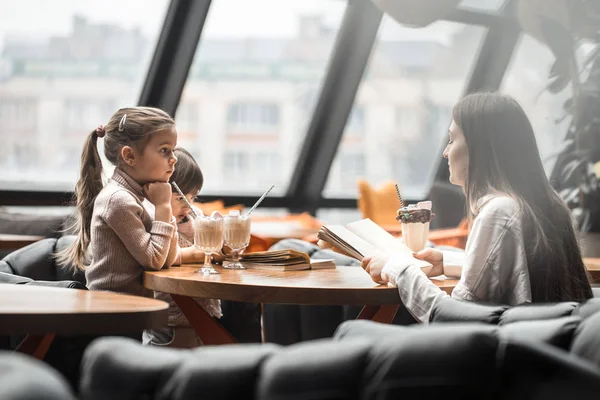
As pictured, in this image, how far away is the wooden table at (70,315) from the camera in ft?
5.01

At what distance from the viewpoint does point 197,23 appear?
235 inches

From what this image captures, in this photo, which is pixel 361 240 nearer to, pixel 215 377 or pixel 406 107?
pixel 215 377

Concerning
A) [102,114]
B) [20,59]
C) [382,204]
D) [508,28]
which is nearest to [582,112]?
[382,204]

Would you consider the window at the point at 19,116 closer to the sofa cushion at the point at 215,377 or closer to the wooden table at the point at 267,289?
the wooden table at the point at 267,289

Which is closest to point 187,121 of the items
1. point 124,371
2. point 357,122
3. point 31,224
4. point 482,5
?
point 357,122

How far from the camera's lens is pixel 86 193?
2689 mm

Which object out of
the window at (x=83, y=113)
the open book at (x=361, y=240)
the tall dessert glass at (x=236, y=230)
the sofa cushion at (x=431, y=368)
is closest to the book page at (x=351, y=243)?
the open book at (x=361, y=240)

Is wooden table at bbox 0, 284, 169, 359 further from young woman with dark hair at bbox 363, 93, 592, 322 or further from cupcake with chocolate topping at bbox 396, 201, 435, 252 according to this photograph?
cupcake with chocolate topping at bbox 396, 201, 435, 252

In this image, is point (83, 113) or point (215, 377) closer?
point (215, 377)

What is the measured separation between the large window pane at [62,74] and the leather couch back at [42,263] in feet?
10.6

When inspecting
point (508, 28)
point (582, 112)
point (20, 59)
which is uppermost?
point (508, 28)

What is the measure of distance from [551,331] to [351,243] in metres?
1.09

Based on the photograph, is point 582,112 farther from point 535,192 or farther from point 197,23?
point 535,192

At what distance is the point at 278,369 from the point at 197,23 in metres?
5.09
